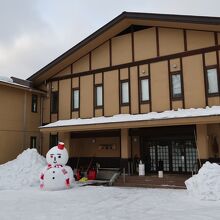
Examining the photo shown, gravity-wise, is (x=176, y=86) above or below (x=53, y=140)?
above

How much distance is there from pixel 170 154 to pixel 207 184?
5.45 meters

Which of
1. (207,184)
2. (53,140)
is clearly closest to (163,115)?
(207,184)

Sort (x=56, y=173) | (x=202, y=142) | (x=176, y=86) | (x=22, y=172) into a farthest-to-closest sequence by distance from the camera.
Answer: (x=176, y=86), (x=22, y=172), (x=202, y=142), (x=56, y=173)

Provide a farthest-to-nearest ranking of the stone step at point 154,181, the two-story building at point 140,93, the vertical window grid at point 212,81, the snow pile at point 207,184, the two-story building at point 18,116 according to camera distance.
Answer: the two-story building at point 18,116
the two-story building at point 140,93
the vertical window grid at point 212,81
the stone step at point 154,181
the snow pile at point 207,184

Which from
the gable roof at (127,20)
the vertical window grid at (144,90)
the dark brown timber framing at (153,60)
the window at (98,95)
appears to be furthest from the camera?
the window at (98,95)

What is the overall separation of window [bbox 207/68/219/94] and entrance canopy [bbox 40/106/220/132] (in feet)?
2.98

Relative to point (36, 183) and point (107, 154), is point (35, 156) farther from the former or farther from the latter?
point (107, 154)

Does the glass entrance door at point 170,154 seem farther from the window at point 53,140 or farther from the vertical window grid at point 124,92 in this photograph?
the window at point 53,140

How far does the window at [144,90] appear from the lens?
1565 cm

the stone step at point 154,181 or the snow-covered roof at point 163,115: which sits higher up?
the snow-covered roof at point 163,115

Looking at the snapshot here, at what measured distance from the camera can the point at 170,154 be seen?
50.4 ft

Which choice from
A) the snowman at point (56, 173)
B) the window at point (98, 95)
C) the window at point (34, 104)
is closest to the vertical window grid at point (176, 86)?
the window at point (98, 95)

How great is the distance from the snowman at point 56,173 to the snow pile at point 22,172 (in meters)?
1.63

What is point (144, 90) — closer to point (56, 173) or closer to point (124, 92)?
point (124, 92)
